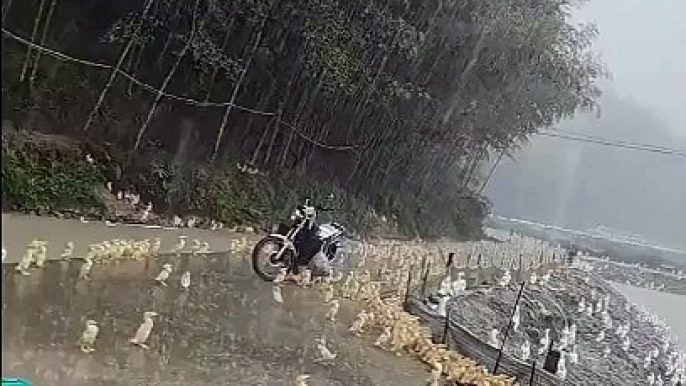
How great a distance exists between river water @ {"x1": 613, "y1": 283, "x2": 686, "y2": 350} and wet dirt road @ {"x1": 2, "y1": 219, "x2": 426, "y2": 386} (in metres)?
13.9

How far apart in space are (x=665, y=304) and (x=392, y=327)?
66.3ft

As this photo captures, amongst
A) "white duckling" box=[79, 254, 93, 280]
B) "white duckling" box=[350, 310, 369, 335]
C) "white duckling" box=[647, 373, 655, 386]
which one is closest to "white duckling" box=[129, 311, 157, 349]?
"white duckling" box=[79, 254, 93, 280]

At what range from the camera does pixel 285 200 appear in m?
Answer: 14.0

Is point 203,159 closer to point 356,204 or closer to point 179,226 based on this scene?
point 179,226

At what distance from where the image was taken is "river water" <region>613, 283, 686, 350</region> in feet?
70.0

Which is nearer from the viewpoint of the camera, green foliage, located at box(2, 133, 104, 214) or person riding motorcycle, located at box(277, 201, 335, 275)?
green foliage, located at box(2, 133, 104, 214)

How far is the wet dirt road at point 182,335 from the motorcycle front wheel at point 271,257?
50 centimetres

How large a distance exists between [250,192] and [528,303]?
17.6 feet

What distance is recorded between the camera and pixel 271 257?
8609mm

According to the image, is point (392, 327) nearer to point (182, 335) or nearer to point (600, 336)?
point (182, 335)

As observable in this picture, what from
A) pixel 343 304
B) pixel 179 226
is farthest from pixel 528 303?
pixel 343 304

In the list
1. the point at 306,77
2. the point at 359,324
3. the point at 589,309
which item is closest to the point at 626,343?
the point at 589,309

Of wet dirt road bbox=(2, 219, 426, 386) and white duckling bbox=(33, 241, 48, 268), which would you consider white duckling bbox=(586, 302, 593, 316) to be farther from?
white duckling bbox=(33, 241, 48, 268)

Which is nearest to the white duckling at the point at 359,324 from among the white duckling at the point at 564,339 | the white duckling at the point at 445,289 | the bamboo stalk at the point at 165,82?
the white duckling at the point at 445,289
